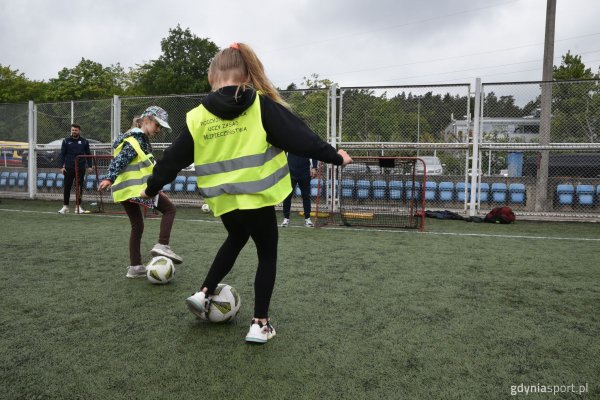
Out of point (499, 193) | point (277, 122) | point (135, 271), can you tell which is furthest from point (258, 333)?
point (499, 193)

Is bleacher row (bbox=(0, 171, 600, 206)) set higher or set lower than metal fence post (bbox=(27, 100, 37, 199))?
lower

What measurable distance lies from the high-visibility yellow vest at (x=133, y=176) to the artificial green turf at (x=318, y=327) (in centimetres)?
85

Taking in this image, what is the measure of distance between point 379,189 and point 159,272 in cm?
623

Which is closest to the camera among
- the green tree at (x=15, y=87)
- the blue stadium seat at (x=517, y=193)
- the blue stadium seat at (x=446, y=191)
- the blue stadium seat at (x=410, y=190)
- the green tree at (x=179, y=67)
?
the blue stadium seat at (x=410, y=190)

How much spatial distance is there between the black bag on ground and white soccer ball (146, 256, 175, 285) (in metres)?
7.19

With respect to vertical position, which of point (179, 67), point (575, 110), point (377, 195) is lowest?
point (377, 195)

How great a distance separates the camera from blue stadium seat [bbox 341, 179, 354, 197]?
10188 millimetres

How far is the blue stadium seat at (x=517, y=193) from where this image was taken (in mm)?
10375

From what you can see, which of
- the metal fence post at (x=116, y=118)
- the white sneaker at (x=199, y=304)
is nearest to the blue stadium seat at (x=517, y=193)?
the white sneaker at (x=199, y=304)

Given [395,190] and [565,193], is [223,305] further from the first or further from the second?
[565,193]

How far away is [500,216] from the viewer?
947cm

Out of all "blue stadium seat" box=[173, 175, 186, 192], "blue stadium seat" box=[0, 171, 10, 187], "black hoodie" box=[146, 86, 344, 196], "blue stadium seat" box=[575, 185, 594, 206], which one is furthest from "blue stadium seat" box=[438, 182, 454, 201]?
"blue stadium seat" box=[0, 171, 10, 187]

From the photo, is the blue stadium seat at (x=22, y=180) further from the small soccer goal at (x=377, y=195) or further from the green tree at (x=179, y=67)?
the green tree at (x=179, y=67)

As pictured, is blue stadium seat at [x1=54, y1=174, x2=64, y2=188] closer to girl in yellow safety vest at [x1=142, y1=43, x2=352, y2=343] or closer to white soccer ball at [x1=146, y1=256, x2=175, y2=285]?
white soccer ball at [x1=146, y1=256, x2=175, y2=285]
